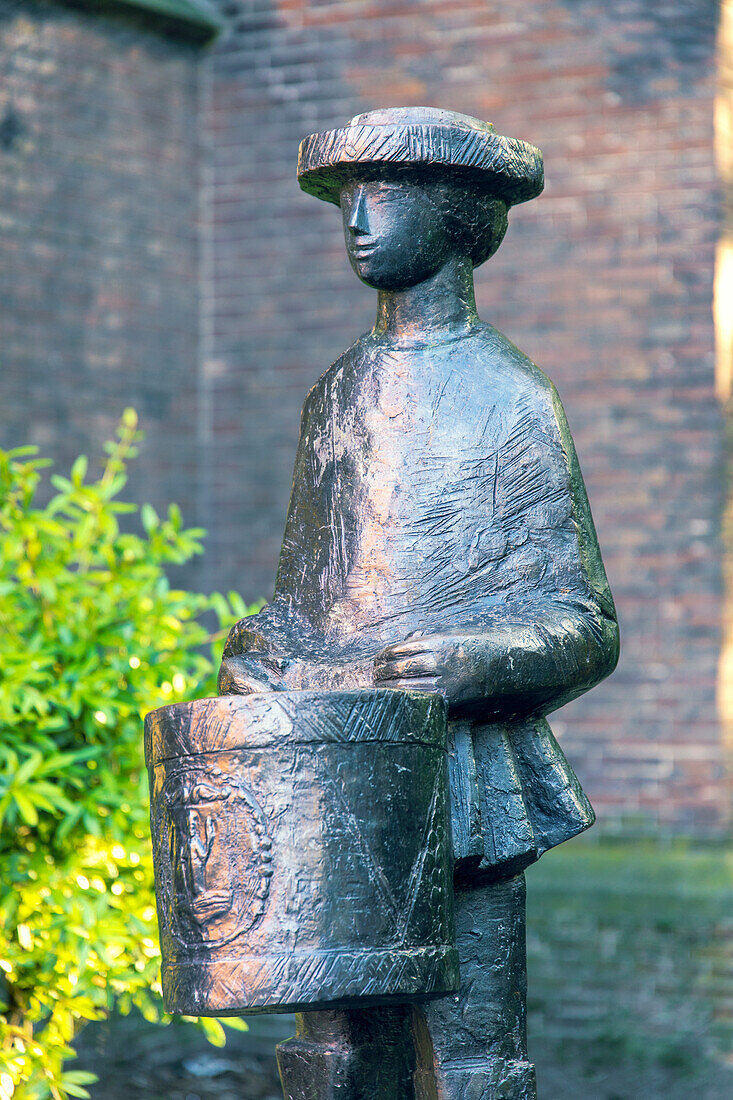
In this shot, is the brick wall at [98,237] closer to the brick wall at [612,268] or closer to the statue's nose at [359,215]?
the brick wall at [612,268]

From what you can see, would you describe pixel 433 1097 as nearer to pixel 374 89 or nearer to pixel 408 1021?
pixel 408 1021

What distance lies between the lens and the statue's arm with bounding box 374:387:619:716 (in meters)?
2.39

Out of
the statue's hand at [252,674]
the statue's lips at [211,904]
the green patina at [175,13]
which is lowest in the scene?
the statue's lips at [211,904]

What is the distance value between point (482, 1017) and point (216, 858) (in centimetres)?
61

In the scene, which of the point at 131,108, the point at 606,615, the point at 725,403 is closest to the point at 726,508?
the point at 725,403

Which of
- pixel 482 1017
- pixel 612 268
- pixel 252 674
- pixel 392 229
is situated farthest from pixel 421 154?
pixel 612 268

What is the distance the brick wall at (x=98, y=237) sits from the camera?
6.58 m

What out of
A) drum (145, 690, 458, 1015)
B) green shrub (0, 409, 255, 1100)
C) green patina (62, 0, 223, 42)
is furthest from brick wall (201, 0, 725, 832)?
drum (145, 690, 458, 1015)

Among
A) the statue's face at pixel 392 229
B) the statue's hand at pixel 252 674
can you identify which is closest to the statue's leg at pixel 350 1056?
the statue's hand at pixel 252 674

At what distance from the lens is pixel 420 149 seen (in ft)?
8.28

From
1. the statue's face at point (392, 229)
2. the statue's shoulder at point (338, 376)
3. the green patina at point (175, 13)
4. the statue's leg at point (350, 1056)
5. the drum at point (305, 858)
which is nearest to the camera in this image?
the drum at point (305, 858)

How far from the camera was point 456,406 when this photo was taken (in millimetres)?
2598

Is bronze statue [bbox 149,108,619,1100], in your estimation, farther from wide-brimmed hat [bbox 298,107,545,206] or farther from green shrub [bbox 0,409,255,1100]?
green shrub [bbox 0,409,255,1100]

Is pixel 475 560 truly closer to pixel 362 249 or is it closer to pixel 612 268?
pixel 362 249
